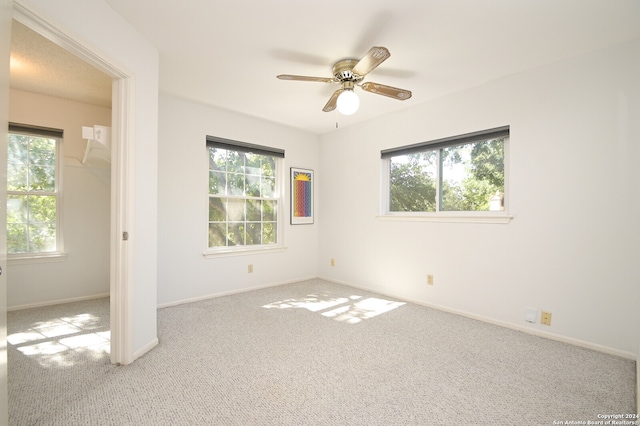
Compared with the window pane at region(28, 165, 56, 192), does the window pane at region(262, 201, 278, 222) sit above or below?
below

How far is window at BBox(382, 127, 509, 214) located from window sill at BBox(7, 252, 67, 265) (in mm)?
4059

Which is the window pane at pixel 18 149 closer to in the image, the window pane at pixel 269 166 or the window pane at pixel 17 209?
the window pane at pixel 17 209

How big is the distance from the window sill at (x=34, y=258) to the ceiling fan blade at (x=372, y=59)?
3873 mm

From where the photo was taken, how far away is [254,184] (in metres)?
4.18

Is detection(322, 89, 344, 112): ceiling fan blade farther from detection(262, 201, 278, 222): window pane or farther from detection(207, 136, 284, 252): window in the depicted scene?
detection(262, 201, 278, 222): window pane

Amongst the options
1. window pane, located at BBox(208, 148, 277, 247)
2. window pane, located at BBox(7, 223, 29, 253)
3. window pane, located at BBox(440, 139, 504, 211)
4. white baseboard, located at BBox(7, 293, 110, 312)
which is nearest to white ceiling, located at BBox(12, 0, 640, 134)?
window pane, located at BBox(440, 139, 504, 211)

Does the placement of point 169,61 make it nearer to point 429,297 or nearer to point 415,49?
point 415,49

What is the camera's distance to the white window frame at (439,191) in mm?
2836

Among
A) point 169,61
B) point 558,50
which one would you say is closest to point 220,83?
point 169,61

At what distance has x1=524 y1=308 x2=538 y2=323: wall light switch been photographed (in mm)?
2584

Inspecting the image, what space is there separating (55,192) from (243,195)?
215 cm

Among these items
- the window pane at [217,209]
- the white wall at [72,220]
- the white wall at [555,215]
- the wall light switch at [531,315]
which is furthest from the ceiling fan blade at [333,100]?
the white wall at [72,220]

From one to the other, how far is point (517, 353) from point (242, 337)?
2.19 m

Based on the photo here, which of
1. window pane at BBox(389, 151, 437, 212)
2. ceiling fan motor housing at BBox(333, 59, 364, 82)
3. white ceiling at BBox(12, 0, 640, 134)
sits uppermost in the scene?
white ceiling at BBox(12, 0, 640, 134)
